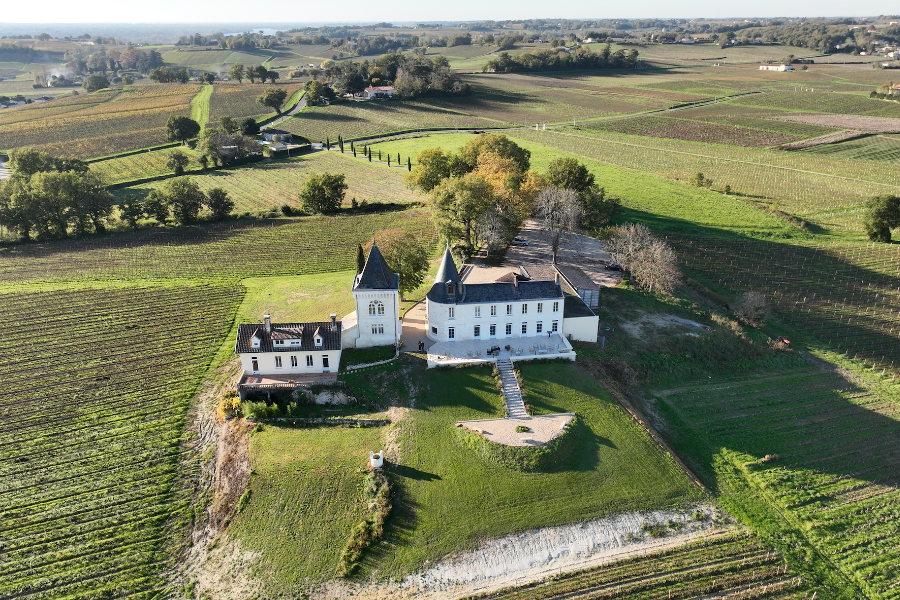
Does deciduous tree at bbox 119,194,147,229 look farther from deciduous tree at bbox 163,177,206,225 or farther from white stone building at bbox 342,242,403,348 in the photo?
white stone building at bbox 342,242,403,348

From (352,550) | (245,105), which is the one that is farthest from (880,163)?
(245,105)

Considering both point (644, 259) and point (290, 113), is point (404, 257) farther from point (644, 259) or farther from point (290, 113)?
point (290, 113)

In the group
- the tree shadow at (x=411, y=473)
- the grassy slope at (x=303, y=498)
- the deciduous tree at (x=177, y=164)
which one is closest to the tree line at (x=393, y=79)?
the deciduous tree at (x=177, y=164)

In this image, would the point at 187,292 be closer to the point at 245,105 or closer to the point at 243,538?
the point at 243,538

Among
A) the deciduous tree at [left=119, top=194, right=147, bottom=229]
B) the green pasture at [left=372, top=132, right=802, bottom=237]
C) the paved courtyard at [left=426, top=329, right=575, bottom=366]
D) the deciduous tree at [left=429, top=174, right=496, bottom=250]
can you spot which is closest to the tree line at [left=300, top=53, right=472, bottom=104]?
the green pasture at [left=372, top=132, right=802, bottom=237]

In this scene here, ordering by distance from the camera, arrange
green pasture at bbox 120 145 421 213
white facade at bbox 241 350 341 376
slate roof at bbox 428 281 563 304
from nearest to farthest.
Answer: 1. white facade at bbox 241 350 341 376
2. slate roof at bbox 428 281 563 304
3. green pasture at bbox 120 145 421 213

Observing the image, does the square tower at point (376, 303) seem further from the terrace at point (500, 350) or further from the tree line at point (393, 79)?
the tree line at point (393, 79)

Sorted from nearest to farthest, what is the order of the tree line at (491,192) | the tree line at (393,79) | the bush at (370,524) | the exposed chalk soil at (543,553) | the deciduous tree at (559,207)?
1. the exposed chalk soil at (543,553)
2. the bush at (370,524)
3. the tree line at (491,192)
4. the deciduous tree at (559,207)
5. the tree line at (393,79)
